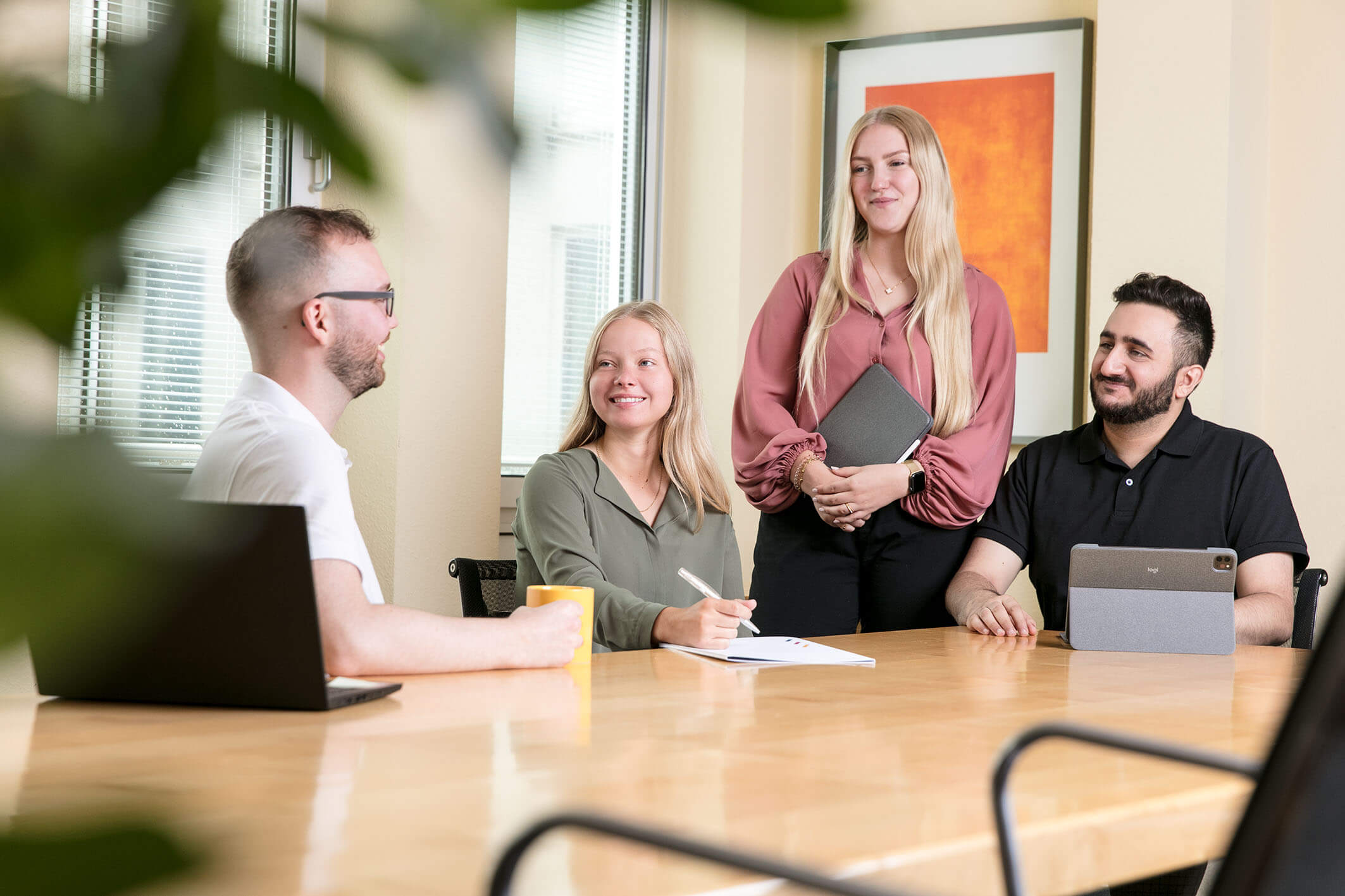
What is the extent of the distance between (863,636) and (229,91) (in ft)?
7.29

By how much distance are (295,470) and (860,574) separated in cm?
143

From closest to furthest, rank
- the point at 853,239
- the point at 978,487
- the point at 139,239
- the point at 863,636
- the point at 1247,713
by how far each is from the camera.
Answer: the point at 139,239
the point at 1247,713
the point at 863,636
the point at 978,487
the point at 853,239

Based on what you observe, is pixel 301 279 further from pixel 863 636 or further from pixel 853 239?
pixel 853 239

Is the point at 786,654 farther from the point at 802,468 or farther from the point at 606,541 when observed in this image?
the point at 802,468

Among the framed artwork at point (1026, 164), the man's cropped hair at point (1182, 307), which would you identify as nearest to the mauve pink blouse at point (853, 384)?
the man's cropped hair at point (1182, 307)

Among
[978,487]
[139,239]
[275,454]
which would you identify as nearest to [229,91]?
[139,239]

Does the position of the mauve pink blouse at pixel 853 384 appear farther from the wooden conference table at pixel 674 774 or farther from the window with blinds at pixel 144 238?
the window with blinds at pixel 144 238

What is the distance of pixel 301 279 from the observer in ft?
0.75

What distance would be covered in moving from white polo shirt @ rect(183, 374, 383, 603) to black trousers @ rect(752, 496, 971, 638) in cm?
119

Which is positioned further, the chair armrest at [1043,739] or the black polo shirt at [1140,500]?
the black polo shirt at [1140,500]

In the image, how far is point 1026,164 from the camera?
416 cm

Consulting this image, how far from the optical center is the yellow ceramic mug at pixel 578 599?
69.9 inches

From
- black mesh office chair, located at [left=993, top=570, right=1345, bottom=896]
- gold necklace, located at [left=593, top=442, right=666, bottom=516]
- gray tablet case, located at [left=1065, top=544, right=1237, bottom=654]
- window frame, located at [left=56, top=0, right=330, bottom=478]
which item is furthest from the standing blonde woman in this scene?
window frame, located at [left=56, top=0, right=330, bottom=478]

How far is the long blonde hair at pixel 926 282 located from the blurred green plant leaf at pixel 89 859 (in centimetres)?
273
